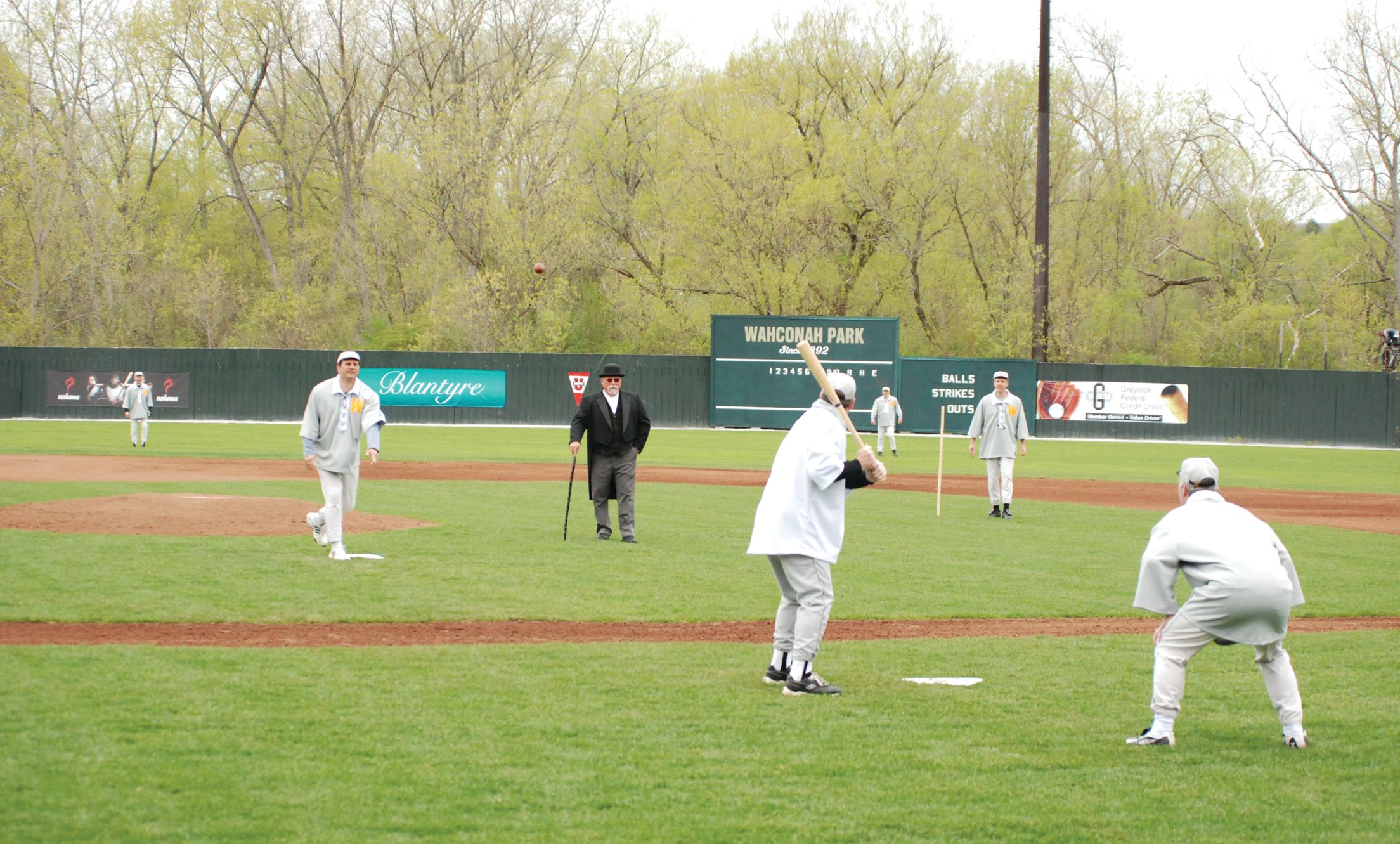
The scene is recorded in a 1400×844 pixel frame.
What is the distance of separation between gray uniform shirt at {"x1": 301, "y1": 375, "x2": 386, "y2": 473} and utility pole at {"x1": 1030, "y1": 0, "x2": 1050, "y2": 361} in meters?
34.9

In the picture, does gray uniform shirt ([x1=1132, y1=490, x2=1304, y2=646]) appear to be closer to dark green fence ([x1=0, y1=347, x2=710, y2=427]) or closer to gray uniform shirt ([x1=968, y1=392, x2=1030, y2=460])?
gray uniform shirt ([x1=968, y1=392, x2=1030, y2=460])

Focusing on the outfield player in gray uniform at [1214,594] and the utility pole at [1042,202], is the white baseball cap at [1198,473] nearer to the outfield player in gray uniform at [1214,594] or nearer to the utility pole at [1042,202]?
the outfield player in gray uniform at [1214,594]

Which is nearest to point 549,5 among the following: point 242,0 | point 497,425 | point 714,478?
point 242,0

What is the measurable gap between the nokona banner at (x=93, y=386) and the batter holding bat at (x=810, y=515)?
134 ft

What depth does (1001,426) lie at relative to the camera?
17922 millimetres

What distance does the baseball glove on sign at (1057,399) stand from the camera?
141 ft

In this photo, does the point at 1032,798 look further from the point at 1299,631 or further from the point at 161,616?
the point at 161,616

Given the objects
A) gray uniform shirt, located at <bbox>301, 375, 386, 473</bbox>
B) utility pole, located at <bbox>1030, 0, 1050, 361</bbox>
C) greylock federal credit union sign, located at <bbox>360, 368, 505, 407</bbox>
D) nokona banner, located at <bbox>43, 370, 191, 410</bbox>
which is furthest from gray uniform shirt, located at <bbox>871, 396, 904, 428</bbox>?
nokona banner, located at <bbox>43, 370, 191, 410</bbox>

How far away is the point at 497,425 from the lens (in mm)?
44469

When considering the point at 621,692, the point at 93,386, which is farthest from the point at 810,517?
the point at 93,386

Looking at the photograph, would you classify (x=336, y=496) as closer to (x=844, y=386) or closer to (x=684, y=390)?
(x=844, y=386)

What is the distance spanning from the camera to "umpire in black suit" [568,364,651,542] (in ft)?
47.7

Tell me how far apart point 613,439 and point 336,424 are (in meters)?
3.45

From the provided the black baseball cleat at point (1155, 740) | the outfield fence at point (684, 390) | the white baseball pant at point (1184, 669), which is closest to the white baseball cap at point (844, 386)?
the white baseball pant at point (1184, 669)
